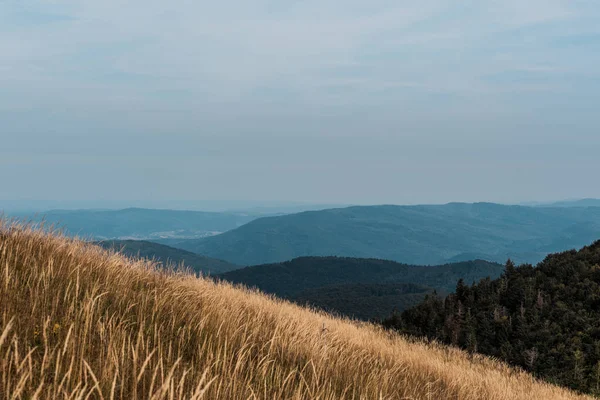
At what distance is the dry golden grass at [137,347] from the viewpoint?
3336 millimetres

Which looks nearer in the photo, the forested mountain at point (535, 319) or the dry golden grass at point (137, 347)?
the dry golden grass at point (137, 347)

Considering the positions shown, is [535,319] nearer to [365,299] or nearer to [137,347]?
[137,347]

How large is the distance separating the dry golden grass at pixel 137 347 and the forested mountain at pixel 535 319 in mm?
20972

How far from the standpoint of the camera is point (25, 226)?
30.6 ft

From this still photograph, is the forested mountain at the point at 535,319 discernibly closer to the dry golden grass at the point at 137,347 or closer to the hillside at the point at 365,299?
the dry golden grass at the point at 137,347

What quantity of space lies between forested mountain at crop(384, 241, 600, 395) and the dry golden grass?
20972 mm

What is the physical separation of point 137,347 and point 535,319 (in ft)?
111

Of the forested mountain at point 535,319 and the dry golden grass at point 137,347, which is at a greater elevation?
the dry golden grass at point 137,347

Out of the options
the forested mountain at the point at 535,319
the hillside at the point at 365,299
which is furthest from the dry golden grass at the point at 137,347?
the hillside at the point at 365,299

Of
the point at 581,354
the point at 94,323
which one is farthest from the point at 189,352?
the point at 581,354

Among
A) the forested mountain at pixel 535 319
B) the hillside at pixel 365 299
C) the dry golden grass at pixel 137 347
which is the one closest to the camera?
the dry golden grass at pixel 137 347

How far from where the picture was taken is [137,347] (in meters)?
3.26

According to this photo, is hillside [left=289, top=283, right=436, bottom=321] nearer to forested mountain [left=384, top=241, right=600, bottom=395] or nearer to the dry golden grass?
forested mountain [left=384, top=241, right=600, bottom=395]

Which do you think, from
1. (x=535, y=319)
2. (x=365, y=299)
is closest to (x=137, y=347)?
(x=535, y=319)
